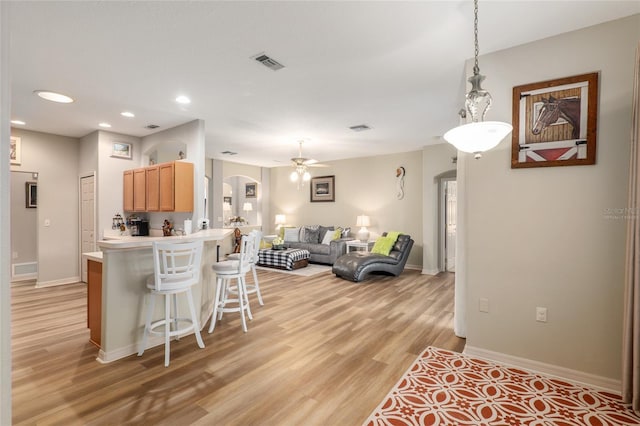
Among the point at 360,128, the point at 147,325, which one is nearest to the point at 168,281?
the point at 147,325

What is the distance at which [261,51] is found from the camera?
2.75 meters

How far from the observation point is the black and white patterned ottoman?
22.5ft

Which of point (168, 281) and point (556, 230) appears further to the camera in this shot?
point (168, 281)

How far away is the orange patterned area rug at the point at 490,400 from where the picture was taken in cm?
203

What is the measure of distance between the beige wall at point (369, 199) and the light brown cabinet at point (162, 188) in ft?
14.8

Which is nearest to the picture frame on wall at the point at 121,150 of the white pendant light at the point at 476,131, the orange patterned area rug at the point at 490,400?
the white pendant light at the point at 476,131

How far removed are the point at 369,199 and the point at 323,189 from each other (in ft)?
5.03

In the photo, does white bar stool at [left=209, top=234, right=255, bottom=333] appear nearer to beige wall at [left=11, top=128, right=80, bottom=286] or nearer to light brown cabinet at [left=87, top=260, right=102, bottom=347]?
light brown cabinet at [left=87, top=260, right=102, bottom=347]

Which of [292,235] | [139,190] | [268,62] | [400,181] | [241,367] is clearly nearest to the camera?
[241,367]

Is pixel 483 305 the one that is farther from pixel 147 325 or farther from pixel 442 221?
pixel 442 221

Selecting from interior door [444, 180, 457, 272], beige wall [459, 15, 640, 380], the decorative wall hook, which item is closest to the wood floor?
beige wall [459, 15, 640, 380]

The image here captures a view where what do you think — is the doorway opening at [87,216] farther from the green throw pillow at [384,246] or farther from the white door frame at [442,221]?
the white door frame at [442,221]

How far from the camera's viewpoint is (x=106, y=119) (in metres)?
4.71

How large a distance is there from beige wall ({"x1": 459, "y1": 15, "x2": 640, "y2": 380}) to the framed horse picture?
6 cm
